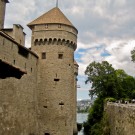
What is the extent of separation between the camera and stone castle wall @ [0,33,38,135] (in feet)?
67.8

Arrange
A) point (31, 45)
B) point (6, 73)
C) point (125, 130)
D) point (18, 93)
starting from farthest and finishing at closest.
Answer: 1. point (31, 45)
2. point (18, 93)
3. point (125, 130)
4. point (6, 73)

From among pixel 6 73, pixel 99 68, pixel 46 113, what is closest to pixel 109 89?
pixel 99 68

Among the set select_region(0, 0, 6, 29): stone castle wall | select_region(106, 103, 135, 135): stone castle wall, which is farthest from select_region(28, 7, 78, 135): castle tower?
select_region(106, 103, 135, 135): stone castle wall

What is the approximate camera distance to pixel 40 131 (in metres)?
27.2

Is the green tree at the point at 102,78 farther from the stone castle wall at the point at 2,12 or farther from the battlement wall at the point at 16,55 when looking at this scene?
the stone castle wall at the point at 2,12

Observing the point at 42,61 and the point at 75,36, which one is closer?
the point at 42,61

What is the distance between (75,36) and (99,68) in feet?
21.8

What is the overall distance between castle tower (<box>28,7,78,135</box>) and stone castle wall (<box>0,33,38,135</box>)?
0.91m

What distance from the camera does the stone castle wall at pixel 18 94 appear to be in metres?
20.7

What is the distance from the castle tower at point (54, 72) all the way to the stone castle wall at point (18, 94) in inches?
36.0

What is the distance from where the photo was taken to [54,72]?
91.6 feet

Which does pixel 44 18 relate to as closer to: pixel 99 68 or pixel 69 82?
pixel 69 82

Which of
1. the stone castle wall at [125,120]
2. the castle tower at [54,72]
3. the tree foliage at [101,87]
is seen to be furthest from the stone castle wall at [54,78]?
the stone castle wall at [125,120]

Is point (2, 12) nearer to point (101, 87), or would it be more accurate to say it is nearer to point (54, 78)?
point (54, 78)
